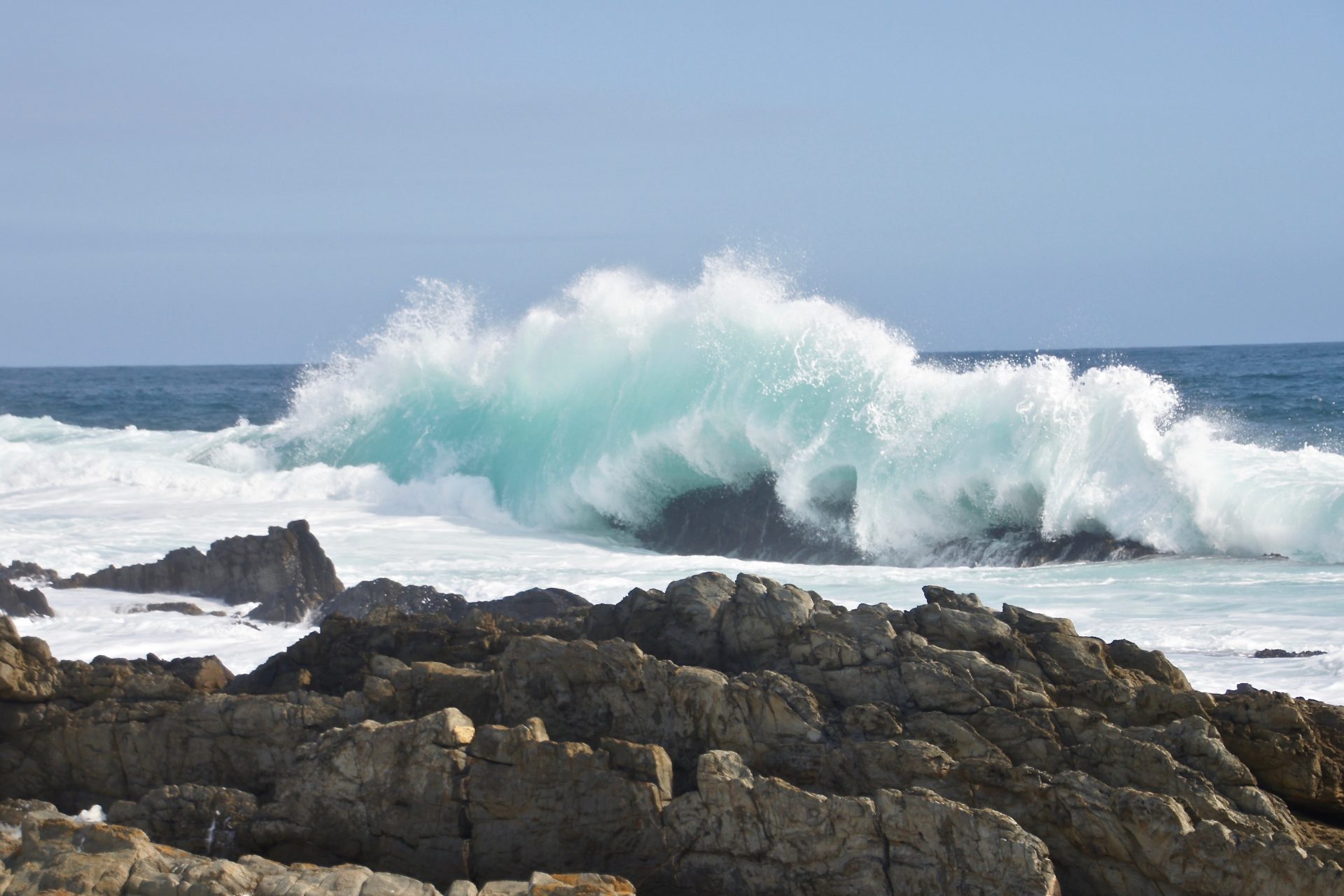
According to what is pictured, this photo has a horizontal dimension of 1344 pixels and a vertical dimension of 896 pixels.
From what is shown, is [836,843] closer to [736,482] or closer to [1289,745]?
[1289,745]

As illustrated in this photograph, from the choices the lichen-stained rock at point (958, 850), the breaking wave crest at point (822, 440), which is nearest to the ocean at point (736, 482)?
the breaking wave crest at point (822, 440)

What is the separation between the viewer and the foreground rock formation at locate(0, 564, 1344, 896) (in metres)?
5.32

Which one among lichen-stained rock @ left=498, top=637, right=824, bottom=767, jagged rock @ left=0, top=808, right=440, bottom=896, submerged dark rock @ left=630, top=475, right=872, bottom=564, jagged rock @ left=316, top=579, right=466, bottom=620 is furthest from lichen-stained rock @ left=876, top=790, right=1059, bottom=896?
submerged dark rock @ left=630, top=475, right=872, bottom=564

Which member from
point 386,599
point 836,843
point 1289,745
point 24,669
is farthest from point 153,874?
point 386,599

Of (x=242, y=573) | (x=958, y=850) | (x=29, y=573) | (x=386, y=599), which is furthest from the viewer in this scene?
(x=29, y=573)

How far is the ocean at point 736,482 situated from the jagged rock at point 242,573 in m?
0.35

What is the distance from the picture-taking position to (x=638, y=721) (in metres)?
6.41

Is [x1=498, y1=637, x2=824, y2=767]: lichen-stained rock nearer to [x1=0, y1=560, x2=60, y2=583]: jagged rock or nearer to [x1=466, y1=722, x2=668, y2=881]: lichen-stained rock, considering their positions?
[x1=466, y1=722, x2=668, y2=881]: lichen-stained rock

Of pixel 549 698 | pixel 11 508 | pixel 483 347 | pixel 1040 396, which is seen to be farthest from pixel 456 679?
pixel 483 347

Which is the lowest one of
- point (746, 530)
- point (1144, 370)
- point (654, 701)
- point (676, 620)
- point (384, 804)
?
point (384, 804)

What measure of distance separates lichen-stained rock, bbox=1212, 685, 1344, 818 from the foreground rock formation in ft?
0.04

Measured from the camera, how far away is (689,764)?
20.2 ft

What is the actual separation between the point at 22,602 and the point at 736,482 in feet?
31.8

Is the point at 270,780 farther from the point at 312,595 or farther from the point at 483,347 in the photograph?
the point at 483,347
